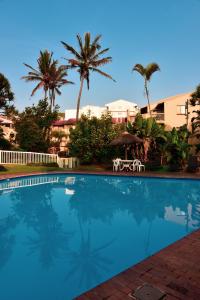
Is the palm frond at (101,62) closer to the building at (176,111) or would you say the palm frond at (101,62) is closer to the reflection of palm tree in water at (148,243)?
the building at (176,111)

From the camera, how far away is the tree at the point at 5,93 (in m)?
26.7

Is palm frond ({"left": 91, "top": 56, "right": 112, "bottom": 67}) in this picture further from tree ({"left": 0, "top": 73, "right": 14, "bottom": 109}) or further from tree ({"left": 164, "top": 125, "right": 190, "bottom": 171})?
tree ({"left": 164, "top": 125, "right": 190, "bottom": 171})

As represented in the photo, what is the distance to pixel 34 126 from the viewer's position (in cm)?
2559

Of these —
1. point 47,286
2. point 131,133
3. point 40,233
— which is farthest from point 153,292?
point 131,133

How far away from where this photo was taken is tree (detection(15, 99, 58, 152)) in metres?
25.2

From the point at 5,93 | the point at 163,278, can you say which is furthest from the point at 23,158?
the point at 163,278

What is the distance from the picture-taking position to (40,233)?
6340 millimetres

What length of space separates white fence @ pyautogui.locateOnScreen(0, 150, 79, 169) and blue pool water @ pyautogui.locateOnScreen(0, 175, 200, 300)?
8.02 meters

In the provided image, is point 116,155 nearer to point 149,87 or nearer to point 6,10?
point 149,87

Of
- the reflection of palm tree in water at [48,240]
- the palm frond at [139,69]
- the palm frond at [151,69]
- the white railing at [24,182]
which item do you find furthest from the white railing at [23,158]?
the palm frond at [151,69]

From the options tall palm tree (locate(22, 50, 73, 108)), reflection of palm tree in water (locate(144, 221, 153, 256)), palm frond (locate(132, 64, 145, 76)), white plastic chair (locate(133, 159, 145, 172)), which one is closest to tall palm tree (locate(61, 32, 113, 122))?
tall palm tree (locate(22, 50, 73, 108))

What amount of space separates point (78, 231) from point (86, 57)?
80.5 feet

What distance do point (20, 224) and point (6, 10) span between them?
16441mm

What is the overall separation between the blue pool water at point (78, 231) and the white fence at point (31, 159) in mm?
8018
